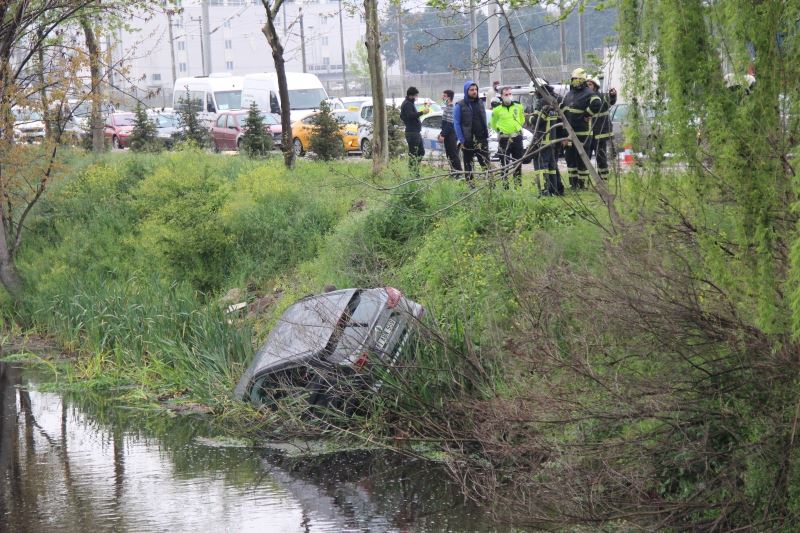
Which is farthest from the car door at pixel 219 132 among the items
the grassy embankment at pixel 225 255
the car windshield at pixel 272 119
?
the grassy embankment at pixel 225 255

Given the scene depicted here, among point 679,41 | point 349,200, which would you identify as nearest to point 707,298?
point 679,41

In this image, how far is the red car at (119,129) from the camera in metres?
39.4

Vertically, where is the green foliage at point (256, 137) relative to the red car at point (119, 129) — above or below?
below

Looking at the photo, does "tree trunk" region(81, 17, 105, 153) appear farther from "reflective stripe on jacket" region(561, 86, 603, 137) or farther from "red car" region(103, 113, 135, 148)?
"red car" region(103, 113, 135, 148)

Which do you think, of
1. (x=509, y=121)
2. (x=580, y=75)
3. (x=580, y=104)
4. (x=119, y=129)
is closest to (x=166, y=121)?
(x=119, y=129)

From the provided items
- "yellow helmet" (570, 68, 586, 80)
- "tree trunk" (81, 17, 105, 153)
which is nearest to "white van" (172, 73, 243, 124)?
"tree trunk" (81, 17, 105, 153)

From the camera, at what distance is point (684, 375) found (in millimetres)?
6934

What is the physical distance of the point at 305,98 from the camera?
1495 inches

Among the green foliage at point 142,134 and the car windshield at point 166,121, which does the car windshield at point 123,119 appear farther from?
the green foliage at point 142,134

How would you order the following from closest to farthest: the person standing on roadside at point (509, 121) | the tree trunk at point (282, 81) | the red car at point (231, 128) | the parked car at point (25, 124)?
the person standing on roadside at point (509, 121), the parked car at point (25, 124), the tree trunk at point (282, 81), the red car at point (231, 128)

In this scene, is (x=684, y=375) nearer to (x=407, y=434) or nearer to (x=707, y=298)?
(x=707, y=298)

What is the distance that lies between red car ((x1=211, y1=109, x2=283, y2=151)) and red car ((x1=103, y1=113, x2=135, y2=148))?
472cm

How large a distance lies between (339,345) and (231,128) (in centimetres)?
2564

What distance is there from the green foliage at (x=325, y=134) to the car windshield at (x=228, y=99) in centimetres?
1760
